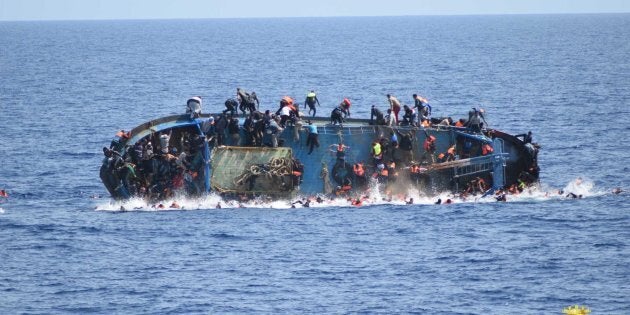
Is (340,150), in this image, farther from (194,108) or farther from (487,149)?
(194,108)

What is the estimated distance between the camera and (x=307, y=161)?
96062 millimetres

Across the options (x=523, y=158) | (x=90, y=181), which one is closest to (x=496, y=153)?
(x=523, y=158)

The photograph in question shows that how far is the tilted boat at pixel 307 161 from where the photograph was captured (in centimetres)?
9394

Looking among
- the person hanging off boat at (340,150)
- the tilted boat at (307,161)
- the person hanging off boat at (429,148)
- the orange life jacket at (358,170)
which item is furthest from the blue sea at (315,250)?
the person hanging off boat at (340,150)

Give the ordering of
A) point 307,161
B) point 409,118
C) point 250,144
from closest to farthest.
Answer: point 250,144, point 307,161, point 409,118

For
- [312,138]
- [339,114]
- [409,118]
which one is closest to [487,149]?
[409,118]

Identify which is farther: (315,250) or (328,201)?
(328,201)

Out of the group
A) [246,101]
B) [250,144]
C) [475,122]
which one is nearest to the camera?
[250,144]

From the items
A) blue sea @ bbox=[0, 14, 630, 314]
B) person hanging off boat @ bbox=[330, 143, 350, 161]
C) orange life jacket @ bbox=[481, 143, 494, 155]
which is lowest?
blue sea @ bbox=[0, 14, 630, 314]

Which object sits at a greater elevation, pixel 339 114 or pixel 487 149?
pixel 339 114

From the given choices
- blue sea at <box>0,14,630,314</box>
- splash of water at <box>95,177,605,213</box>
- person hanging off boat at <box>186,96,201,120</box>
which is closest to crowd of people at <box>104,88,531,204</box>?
person hanging off boat at <box>186,96,201,120</box>

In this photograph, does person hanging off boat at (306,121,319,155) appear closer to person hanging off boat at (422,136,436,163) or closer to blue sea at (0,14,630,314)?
blue sea at (0,14,630,314)

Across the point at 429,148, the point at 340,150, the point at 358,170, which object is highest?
the point at 340,150

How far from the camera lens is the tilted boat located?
9394 centimetres
